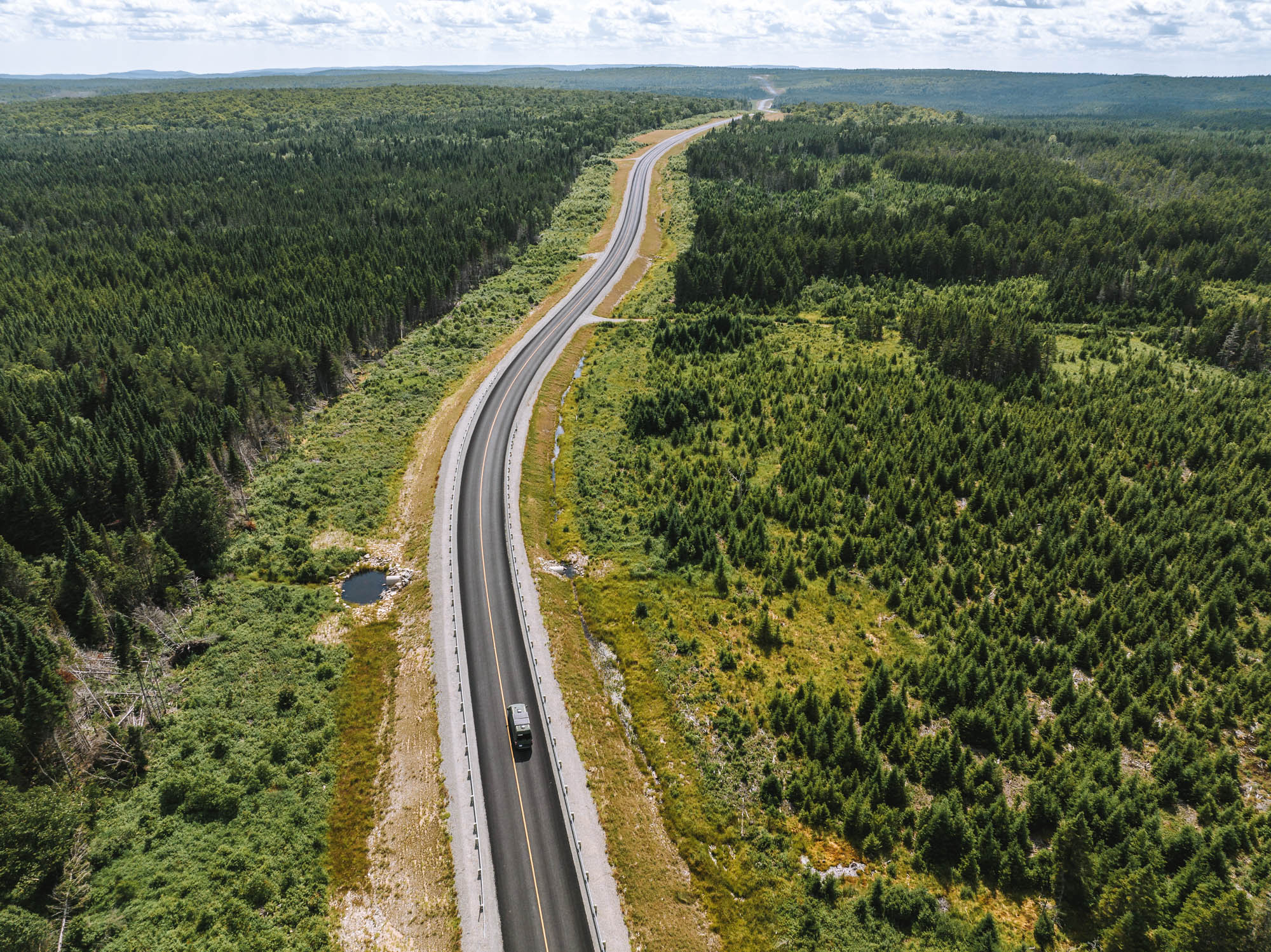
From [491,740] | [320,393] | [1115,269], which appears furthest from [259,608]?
[1115,269]

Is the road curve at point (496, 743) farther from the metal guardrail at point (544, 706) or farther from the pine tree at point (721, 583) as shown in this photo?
the pine tree at point (721, 583)

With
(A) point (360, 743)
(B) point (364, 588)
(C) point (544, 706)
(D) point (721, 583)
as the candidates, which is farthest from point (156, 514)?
(D) point (721, 583)

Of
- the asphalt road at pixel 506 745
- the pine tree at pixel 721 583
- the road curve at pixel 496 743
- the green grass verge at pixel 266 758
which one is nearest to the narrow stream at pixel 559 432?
the road curve at pixel 496 743

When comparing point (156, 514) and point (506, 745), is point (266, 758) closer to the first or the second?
point (506, 745)

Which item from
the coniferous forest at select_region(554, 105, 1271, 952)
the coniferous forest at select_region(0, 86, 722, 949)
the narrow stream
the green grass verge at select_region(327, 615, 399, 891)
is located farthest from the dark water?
the narrow stream

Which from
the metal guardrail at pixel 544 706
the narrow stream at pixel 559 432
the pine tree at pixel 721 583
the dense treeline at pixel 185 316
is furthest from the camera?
the narrow stream at pixel 559 432

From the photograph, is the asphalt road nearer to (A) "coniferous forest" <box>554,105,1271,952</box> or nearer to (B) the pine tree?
(A) "coniferous forest" <box>554,105,1271,952</box>
